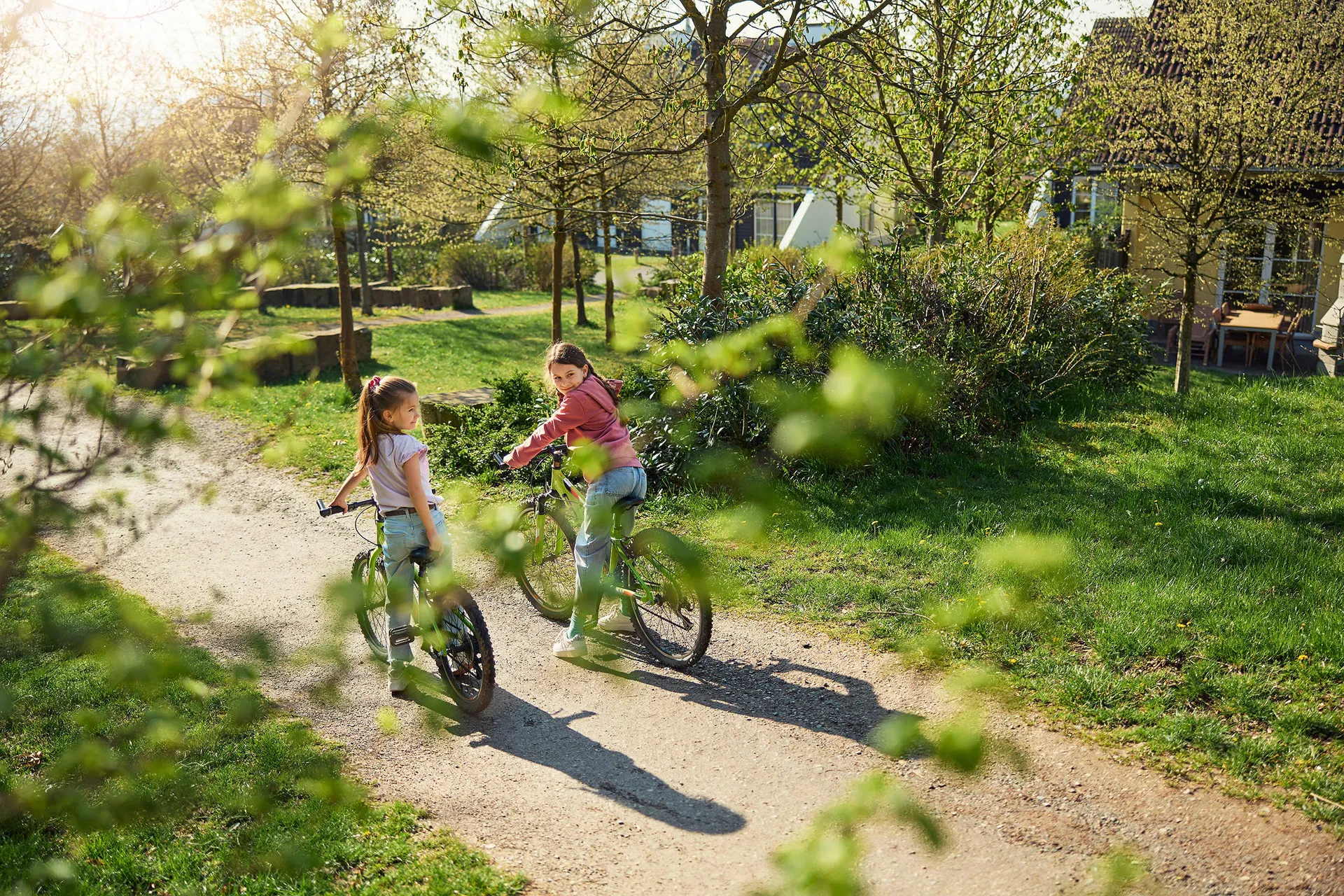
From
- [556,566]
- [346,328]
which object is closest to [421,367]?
[346,328]

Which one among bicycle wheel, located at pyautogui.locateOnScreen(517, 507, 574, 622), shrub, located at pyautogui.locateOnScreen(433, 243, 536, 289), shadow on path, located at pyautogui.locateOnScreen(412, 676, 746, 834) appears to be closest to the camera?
shadow on path, located at pyautogui.locateOnScreen(412, 676, 746, 834)

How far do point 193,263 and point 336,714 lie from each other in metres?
4.02

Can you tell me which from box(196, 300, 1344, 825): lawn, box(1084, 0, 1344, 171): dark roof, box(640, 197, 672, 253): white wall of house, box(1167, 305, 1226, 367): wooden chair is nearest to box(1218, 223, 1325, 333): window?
box(1167, 305, 1226, 367): wooden chair

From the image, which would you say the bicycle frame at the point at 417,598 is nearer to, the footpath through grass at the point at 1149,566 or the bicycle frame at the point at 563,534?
the bicycle frame at the point at 563,534

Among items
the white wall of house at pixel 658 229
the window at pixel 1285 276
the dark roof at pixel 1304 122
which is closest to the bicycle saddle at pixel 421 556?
the dark roof at pixel 1304 122

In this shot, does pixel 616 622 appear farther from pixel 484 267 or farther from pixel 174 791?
pixel 484 267

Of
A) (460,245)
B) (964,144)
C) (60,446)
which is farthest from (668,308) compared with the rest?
(460,245)

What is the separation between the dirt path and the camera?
390 centimetres

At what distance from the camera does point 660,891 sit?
12.6 ft

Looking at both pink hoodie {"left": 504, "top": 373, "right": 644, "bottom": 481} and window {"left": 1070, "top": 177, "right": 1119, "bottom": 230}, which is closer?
pink hoodie {"left": 504, "top": 373, "right": 644, "bottom": 481}

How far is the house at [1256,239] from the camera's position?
41.2 feet

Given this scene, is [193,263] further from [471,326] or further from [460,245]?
[460,245]

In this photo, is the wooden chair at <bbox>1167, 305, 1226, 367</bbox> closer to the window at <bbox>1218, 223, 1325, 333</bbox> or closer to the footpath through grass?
the window at <bbox>1218, 223, 1325, 333</bbox>

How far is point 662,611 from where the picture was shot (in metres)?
5.82
